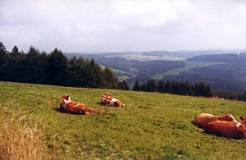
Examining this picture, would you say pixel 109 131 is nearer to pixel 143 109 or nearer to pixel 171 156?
pixel 171 156

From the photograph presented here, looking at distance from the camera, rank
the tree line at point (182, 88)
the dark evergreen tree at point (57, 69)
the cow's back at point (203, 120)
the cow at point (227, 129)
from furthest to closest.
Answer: the tree line at point (182, 88) → the dark evergreen tree at point (57, 69) → the cow's back at point (203, 120) → the cow at point (227, 129)

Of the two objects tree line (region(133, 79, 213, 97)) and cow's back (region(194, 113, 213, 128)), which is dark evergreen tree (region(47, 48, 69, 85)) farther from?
cow's back (region(194, 113, 213, 128))

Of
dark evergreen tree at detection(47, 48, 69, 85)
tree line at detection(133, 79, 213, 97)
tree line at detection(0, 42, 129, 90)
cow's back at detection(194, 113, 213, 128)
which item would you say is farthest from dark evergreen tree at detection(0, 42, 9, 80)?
cow's back at detection(194, 113, 213, 128)

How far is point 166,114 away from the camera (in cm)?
1472

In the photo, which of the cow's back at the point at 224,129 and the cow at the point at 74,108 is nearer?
the cow's back at the point at 224,129

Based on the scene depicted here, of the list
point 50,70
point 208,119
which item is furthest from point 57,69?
point 208,119

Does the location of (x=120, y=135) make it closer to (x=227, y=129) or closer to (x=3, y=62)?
(x=227, y=129)

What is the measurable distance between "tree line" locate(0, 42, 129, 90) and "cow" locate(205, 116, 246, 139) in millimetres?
48799

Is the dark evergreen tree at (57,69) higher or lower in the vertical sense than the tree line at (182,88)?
higher

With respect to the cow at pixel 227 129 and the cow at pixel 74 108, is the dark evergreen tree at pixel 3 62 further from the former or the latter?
the cow at pixel 227 129

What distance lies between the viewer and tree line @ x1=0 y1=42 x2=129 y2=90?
5909 cm

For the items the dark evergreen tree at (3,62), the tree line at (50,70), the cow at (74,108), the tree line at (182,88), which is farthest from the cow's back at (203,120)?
the dark evergreen tree at (3,62)

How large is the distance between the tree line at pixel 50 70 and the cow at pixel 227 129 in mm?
48799

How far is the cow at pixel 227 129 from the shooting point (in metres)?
11.1
